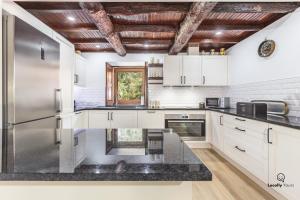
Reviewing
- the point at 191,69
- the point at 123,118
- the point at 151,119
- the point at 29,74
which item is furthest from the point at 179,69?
the point at 29,74

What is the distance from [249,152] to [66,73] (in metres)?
3.07

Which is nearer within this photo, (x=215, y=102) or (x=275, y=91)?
(x=275, y=91)

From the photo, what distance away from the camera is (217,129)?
4.04 meters

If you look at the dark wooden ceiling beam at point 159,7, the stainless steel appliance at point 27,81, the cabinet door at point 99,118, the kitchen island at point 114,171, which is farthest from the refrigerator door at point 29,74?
the cabinet door at point 99,118

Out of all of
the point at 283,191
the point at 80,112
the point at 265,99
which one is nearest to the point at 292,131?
the point at 283,191

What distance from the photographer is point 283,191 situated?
7.00 ft

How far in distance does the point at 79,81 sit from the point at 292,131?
3922mm

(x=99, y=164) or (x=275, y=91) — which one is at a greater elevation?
(x=275, y=91)

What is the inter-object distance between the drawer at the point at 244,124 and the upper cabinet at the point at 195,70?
1.37 meters

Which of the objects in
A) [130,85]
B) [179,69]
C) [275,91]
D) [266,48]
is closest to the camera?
[275,91]

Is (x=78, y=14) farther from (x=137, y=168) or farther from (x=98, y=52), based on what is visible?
(x=137, y=168)

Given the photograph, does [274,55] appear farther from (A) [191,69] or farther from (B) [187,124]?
(B) [187,124]

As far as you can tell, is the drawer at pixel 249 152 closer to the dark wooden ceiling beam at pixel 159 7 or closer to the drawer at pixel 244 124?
the drawer at pixel 244 124

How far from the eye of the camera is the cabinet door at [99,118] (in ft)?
14.9
